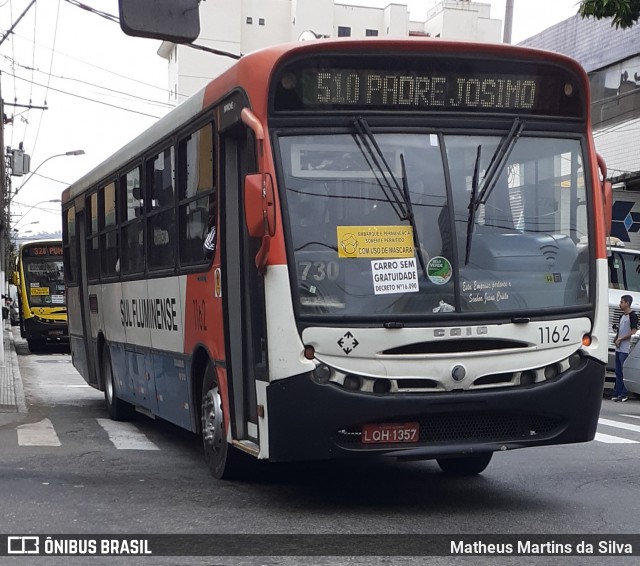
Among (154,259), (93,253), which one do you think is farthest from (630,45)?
(154,259)

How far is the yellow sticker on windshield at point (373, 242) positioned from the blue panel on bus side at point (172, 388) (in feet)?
8.88

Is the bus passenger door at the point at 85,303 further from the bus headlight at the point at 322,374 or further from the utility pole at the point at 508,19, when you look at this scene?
the utility pole at the point at 508,19

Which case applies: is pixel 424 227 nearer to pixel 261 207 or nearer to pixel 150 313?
pixel 261 207

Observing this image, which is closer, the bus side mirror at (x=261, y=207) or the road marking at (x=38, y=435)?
the bus side mirror at (x=261, y=207)

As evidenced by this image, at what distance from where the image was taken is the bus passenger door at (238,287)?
760 centimetres

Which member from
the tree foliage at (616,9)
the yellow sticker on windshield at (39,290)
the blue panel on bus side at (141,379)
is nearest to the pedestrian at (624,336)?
the tree foliage at (616,9)

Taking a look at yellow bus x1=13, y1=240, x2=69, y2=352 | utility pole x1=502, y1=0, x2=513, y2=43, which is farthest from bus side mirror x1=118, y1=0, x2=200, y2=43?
yellow bus x1=13, y1=240, x2=69, y2=352

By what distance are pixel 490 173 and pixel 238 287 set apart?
6.42 feet

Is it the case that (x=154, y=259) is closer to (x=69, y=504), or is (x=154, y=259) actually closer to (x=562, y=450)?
(x=69, y=504)

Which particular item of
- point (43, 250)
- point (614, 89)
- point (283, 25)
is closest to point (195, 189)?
point (614, 89)

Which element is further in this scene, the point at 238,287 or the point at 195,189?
the point at 195,189

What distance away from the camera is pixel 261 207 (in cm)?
696

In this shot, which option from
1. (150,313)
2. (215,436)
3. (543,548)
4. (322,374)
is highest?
(150,313)

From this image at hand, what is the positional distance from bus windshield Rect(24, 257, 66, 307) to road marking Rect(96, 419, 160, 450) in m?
19.3
